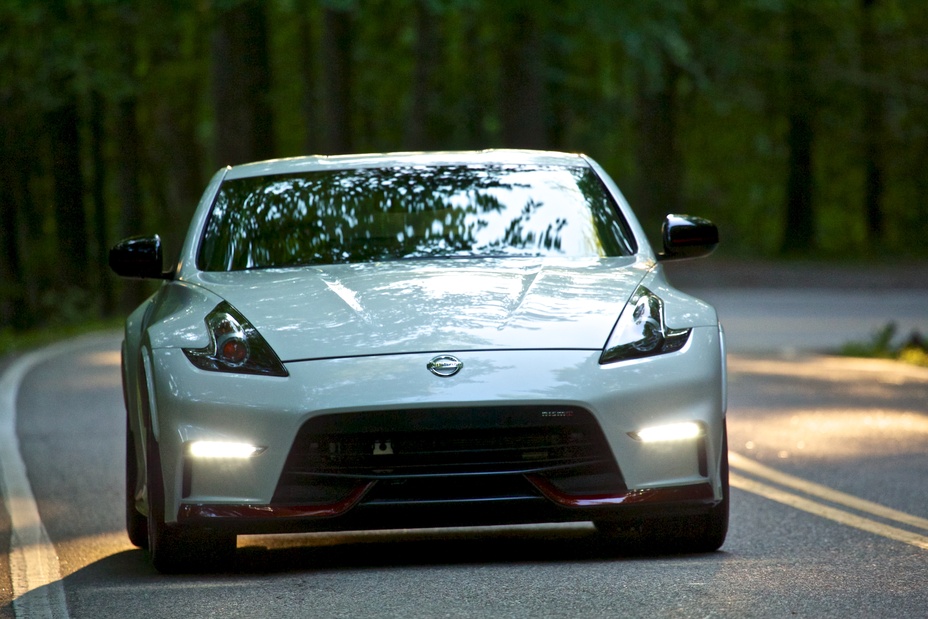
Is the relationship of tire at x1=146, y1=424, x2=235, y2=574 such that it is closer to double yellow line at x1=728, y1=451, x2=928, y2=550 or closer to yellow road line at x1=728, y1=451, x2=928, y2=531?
double yellow line at x1=728, y1=451, x2=928, y2=550

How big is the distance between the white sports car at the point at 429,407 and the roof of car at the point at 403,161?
1.09 meters

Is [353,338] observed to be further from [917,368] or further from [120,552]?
[917,368]

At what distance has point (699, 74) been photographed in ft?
105

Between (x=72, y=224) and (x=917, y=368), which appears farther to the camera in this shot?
(x=72, y=224)

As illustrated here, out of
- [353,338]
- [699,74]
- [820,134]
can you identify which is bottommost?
[820,134]

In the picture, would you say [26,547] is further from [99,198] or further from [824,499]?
[99,198]

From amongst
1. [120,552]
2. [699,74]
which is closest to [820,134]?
[699,74]

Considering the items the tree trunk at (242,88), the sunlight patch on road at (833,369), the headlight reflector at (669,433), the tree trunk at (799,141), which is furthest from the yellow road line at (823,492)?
the tree trunk at (799,141)

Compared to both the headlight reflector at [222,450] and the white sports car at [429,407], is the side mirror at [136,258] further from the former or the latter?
the headlight reflector at [222,450]

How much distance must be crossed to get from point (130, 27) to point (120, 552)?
2590cm

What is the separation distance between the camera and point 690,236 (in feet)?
23.9

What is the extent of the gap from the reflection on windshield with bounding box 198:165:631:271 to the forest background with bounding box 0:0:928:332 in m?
16.1

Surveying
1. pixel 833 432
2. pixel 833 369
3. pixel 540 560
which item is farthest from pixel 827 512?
pixel 833 369

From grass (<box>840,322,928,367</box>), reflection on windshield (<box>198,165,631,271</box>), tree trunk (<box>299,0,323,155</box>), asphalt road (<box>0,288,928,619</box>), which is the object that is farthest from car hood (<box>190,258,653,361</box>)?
tree trunk (<box>299,0,323,155</box>)
